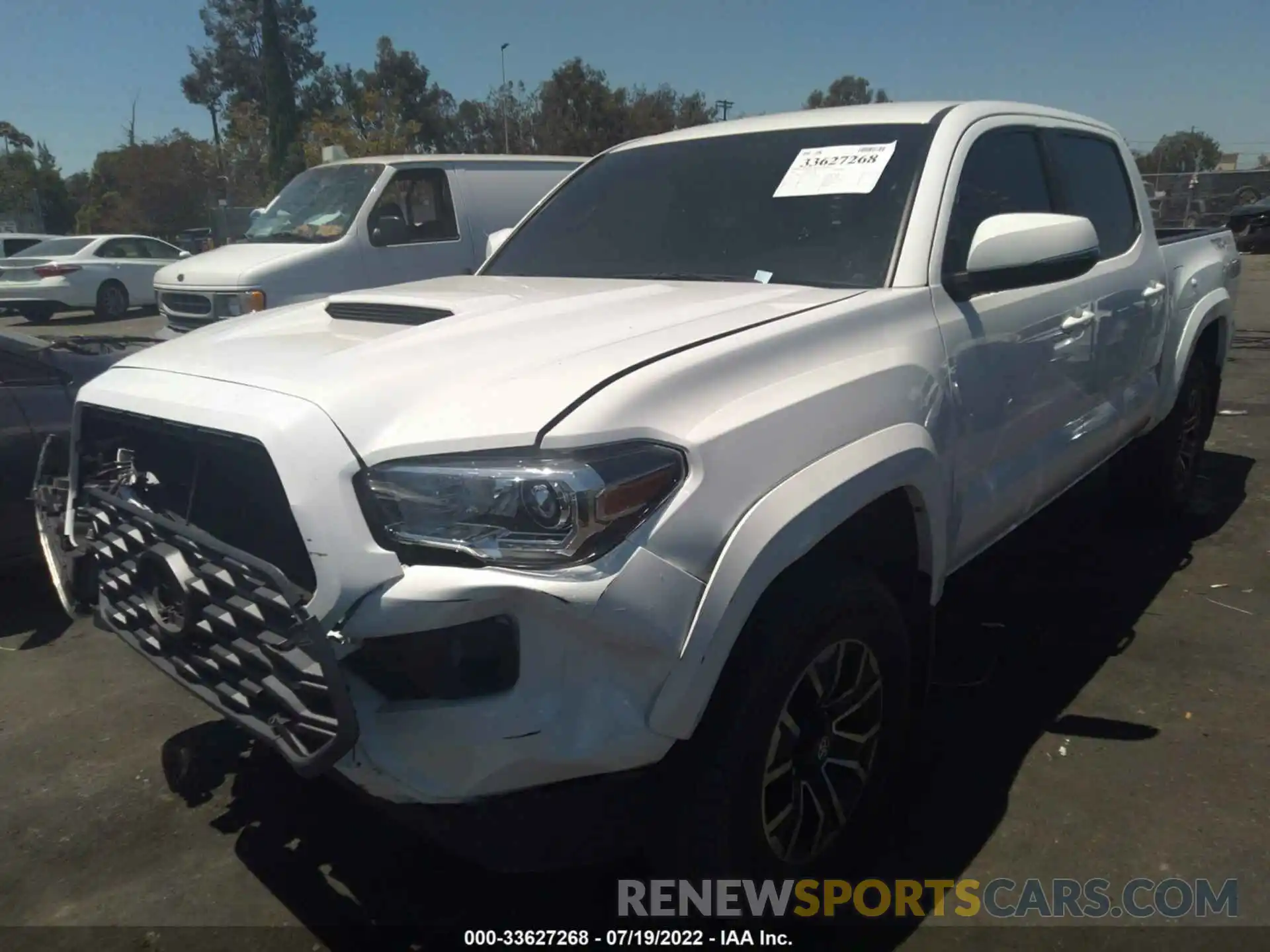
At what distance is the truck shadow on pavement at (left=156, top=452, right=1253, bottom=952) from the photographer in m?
2.41

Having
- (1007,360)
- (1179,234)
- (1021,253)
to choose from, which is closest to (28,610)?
(1007,360)

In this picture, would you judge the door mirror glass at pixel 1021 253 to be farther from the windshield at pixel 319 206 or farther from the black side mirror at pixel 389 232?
the windshield at pixel 319 206

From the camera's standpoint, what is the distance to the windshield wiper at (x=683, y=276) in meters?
2.91

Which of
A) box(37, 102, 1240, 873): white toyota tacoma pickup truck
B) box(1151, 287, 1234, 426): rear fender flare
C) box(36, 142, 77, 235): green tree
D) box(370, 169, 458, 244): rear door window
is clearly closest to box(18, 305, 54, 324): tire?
box(370, 169, 458, 244): rear door window

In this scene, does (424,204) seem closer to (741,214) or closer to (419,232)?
(419,232)

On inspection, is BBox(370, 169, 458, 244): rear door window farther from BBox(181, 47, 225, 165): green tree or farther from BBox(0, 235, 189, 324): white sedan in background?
BBox(181, 47, 225, 165): green tree

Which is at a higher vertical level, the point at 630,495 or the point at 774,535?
the point at 630,495

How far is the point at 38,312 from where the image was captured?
17359mm

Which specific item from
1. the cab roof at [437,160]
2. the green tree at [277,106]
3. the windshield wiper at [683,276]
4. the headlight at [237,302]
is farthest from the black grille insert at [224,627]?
the green tree at [277,106]

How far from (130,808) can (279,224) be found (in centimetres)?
682

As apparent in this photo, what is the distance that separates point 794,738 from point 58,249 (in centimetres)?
2001

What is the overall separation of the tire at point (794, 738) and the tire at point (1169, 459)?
2.93 meters

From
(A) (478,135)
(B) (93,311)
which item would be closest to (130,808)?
(B) (93,311)

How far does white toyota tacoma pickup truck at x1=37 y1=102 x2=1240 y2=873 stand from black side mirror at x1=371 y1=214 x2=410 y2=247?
17.9ft
